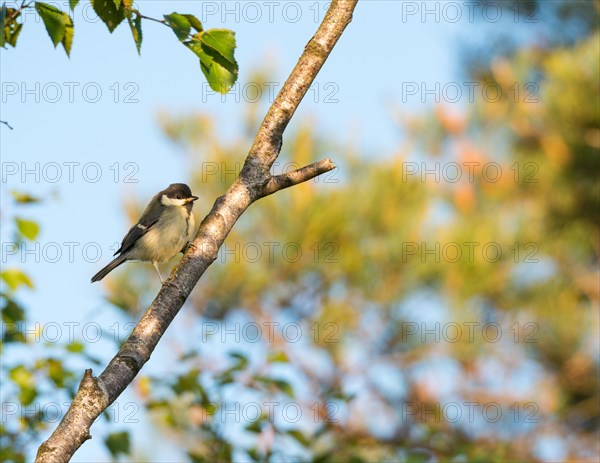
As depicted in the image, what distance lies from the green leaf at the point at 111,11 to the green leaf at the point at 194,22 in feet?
0.50

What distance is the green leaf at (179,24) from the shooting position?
2174 mm

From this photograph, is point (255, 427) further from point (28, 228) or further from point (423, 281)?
point (423, 281)

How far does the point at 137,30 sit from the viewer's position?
7.20ft

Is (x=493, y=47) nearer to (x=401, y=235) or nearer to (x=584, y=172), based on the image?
(x=584, y=172)

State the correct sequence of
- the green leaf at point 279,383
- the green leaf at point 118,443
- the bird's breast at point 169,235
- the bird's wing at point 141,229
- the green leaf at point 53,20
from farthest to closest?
the bird's wing at point 141,229, the bird's breast at point 169,235, the green leaf at point 279,383, the green leaf at point 118,443, the green leaf at point 53,20

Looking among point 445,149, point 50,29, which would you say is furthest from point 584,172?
point 50,29

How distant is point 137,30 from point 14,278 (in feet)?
5.10

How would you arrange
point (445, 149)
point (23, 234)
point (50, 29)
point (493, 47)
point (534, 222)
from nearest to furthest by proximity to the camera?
point (50, 29), point (23, 234), point (534, 222), point (445, 149), point (493, 47)

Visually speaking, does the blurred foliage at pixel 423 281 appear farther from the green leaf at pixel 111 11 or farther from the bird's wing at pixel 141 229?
the green leaf at pixel 111 11

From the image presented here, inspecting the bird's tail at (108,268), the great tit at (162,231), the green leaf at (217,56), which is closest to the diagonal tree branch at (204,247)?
the green leaf at (217,56)

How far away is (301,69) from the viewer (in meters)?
2.21

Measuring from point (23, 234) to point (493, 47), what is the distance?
10.4 meters

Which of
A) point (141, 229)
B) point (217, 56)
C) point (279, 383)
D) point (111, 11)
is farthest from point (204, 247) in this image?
point (141, 229)

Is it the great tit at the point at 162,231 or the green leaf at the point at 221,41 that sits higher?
the green leaf at the point at 221,41
